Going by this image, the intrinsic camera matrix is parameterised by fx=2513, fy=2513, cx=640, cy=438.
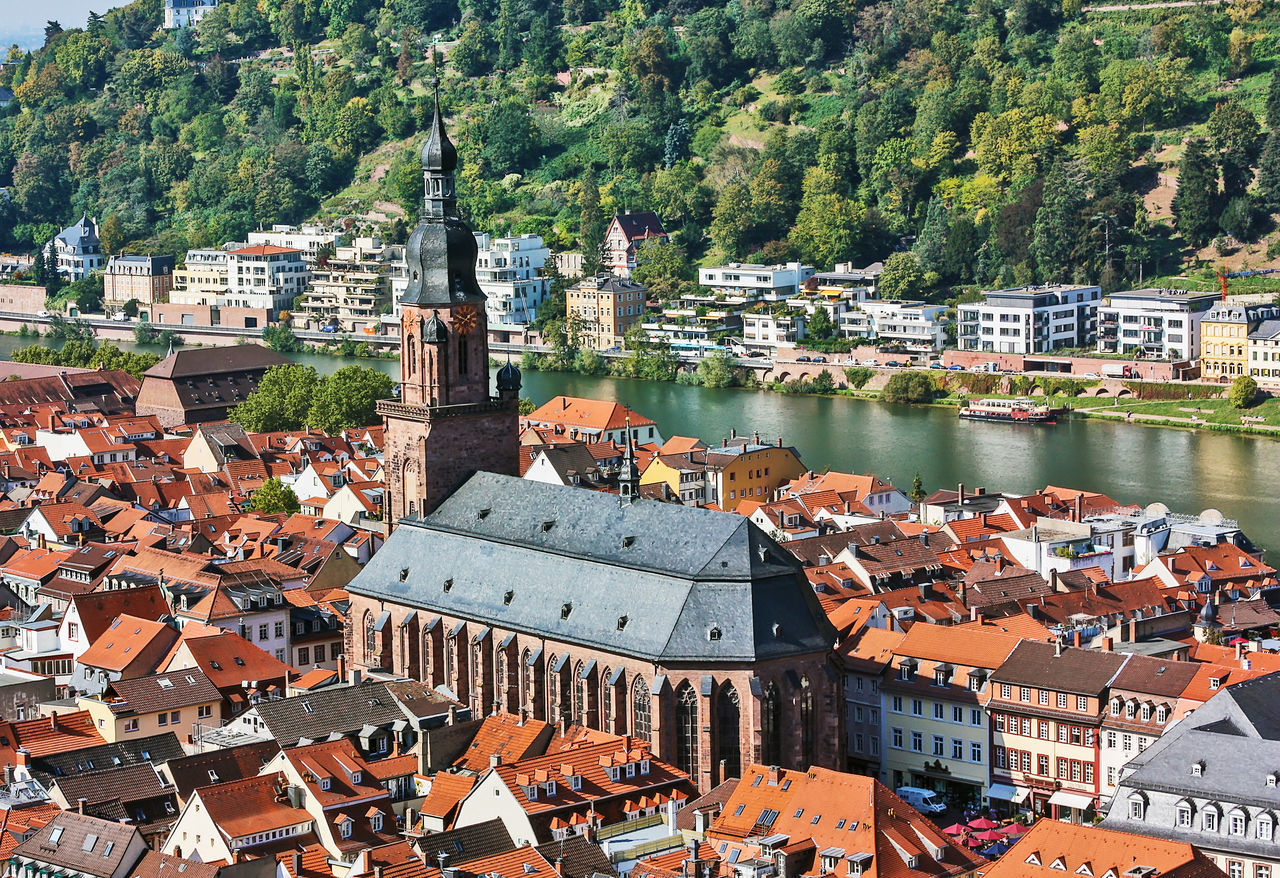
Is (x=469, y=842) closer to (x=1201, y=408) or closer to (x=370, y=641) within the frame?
(x=370, y=641)

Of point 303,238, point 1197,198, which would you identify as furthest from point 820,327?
point 303,238

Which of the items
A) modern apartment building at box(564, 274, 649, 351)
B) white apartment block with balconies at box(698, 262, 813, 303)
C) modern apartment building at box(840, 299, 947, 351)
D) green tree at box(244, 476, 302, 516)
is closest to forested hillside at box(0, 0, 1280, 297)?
white apartment block with balconies at box(698, 262, 813, 303)

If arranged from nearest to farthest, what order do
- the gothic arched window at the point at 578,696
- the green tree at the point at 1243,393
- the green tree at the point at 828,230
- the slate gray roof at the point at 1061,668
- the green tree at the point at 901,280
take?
the slate gray roof at the point at 1061,668 → the gothic arched window at the point at 578,696 → the green tree at the point at 1243,393 → the green tree at the point at 901,280 → the green tree at the point at 828,230

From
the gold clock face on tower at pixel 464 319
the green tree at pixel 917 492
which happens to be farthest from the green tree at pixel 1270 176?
the gold clock face on tower at pixel 464 319

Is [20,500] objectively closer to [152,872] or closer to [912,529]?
[912,529]

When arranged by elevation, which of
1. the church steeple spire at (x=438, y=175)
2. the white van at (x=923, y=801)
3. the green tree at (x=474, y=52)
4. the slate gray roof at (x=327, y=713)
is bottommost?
the white van at (x=923, y=801)

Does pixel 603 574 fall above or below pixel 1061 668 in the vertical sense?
above

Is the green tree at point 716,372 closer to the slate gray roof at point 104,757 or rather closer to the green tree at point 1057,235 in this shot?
the green tree at point 1057,235
